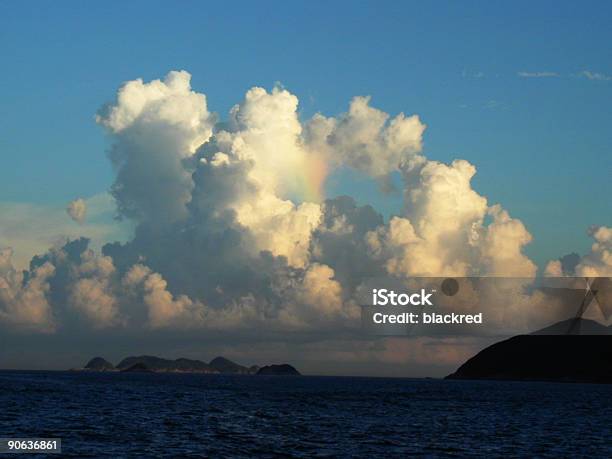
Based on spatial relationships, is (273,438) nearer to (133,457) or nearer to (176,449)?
(176,449)

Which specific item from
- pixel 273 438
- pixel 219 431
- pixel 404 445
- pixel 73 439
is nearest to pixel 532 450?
pixel 404 445

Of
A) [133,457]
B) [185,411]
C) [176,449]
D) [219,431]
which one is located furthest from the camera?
[185,411]

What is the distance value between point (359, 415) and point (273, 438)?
1580 inches

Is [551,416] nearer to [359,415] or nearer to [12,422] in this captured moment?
[359,415]

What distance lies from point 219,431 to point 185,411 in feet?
101

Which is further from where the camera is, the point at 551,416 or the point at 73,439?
the point at 551,416

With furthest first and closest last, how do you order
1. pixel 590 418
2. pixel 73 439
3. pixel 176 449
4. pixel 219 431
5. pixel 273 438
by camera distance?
pixel 590 418, pixel 219 431, pixel 273 438, pixel 73 439, pixel 176 449

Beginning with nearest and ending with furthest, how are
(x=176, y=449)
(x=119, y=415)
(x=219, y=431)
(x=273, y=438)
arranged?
(x=176, y=449) < (x=273, y=438) < (x=219, y=431) < (x=119, y=415)

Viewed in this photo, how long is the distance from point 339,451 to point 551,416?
70.8 metres

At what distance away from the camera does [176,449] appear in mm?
66812

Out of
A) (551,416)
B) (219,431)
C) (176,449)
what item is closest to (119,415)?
(219,431)

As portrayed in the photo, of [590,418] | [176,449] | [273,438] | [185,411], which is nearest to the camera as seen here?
[176,449]

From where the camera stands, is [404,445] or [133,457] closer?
[133,457]

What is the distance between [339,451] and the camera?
226 feet
